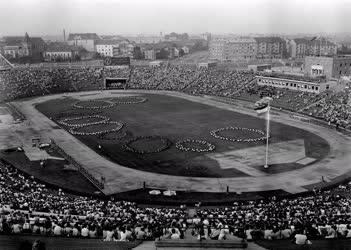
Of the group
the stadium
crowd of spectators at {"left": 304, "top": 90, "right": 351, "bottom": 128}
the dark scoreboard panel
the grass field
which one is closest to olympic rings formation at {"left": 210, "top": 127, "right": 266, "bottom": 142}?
the stadium

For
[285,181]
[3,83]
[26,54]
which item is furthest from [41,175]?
[26,54]

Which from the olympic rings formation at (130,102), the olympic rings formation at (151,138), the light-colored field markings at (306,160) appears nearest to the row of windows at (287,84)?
the olympic rings formation at (130,102)

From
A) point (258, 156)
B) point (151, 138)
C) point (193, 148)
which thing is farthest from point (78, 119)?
point (258, 156)

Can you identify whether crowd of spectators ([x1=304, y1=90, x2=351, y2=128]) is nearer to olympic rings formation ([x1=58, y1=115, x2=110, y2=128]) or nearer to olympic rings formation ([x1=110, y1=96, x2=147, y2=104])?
olympic rings formation ([x1=110, y1=96, x2=147, y2=104])

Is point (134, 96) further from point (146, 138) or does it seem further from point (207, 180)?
point (207, 180)

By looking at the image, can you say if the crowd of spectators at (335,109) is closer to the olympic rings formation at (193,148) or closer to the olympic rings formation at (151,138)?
the olympic rings formation at (193,148)

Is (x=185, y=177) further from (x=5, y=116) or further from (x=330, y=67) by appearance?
(x=330, y=67)
